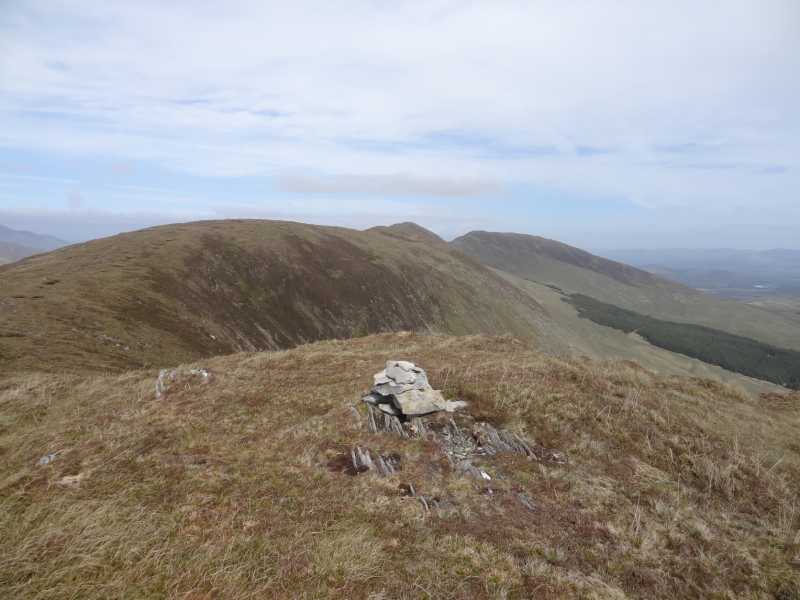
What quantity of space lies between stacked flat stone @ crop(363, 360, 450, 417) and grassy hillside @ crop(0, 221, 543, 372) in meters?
22.2

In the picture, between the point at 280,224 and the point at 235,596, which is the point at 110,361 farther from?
the point at 280,224

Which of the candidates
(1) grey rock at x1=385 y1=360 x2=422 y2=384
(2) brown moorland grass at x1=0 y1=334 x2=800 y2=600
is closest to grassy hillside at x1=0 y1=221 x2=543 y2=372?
(2) brown moorland grass at x1=0 y1=334 x2=800 y2=600

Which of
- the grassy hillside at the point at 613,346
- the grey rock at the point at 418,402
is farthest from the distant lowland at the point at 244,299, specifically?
the grey rock at the point at 418,402

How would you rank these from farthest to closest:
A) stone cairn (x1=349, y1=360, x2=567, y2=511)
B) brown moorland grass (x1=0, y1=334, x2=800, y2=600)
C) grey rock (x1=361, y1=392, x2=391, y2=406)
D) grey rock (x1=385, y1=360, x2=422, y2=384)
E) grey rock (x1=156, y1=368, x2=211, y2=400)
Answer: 1. grey rock (x1=156, y1=368, x2=211, y2=400)
2. grey rock (x1=385, y1=360, x2=422, y2=384)
3. grey rock (x1=361, y1=392, x2=391, y2=406)
4. stone cairn (x1=349, y1=360, x2=567, y2=511)
5. brown moorland grass (x1=0, y1=334, x2=800, y2=600)

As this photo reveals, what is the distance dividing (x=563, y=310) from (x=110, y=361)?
181 metres

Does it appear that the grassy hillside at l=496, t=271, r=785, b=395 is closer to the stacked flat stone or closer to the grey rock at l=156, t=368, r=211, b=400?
the stacked flat stone

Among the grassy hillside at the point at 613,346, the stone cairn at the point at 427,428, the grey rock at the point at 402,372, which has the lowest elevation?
the grassy hillside at the point at 613,346

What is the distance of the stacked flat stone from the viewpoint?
17250 millimetres

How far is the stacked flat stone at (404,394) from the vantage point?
17250 mm

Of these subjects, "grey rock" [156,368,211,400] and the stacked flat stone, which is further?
"grey rock" [156,368,211,400]

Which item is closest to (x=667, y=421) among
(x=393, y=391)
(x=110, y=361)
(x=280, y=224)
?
(x=393, y=391)

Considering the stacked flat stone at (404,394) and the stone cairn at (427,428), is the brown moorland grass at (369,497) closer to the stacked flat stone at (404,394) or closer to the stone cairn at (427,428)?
the stone cairn at (427,428)

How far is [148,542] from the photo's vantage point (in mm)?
8039

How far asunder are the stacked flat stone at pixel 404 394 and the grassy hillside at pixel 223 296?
2224 cm
